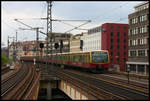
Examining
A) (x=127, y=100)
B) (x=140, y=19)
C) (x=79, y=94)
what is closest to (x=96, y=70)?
(x=79, y=94)

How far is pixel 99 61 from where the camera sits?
37469mm

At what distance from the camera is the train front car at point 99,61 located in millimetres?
37281

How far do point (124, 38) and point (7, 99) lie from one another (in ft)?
279

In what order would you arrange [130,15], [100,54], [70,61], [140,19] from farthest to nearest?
[130,15]
[140,19]
[70,61]
[100,54]

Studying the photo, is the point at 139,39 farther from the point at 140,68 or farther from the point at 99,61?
the point at 99,61

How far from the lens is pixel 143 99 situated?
16.9 meters

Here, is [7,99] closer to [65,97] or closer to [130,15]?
[65,97]

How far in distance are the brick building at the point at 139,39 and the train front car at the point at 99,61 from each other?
20.9 meters

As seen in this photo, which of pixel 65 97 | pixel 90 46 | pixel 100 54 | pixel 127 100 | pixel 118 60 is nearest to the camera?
pixel 127 100

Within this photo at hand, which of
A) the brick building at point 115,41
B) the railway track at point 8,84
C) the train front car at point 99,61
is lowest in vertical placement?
the railway track at point 8,84

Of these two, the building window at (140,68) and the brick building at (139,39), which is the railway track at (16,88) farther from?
the building window at (140,68)

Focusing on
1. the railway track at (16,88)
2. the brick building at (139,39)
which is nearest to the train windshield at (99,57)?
the railway track at (16,88)

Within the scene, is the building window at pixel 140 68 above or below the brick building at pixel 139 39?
below

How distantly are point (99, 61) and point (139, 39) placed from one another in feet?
86.9
